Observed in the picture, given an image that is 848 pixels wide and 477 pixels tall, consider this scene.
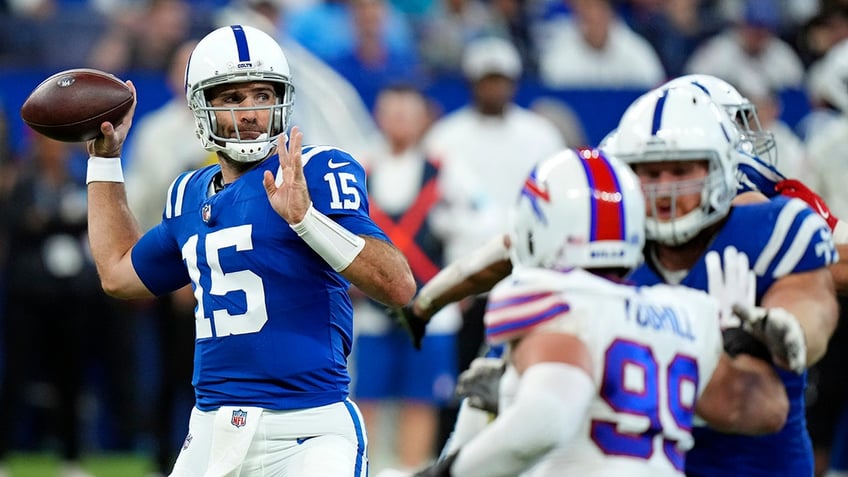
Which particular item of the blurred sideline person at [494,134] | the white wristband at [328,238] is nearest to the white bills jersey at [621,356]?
the white wristband at [328,238]

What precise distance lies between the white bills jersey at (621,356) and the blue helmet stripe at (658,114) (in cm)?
71

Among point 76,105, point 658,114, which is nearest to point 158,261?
point 76,105

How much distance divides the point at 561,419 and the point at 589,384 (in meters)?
0.10

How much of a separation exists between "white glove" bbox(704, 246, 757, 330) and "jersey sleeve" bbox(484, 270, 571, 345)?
67 centimetres

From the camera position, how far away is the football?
4.53 metres

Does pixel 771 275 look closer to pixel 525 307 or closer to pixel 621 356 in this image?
pixel 621 356

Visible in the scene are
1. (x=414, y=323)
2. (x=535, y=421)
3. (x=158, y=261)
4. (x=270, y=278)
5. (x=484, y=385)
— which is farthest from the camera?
(x=414, y=323)

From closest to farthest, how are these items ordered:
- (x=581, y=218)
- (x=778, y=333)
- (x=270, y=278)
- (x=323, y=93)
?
(x=581, y=218), (x=778, y=333), (x=270, y=278), (x=323, y=93)

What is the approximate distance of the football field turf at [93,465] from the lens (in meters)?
8.95

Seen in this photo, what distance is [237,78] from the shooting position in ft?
14.0

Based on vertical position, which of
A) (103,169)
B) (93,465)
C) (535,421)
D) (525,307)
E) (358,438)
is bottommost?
(93,465)

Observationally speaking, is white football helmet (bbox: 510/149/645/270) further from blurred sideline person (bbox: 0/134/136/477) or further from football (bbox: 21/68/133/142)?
blurred sideline person (bbox: 0/134/136/477)

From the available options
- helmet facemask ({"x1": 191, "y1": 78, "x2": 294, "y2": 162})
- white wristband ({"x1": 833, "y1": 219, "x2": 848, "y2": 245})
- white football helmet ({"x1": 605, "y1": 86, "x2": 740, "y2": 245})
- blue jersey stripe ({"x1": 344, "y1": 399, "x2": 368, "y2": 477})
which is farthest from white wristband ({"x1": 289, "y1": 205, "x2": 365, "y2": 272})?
white wristband ({"x1": 833, "y1": 219, "x2": 848, "y2": 245})

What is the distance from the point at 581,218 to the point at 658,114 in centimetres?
78
